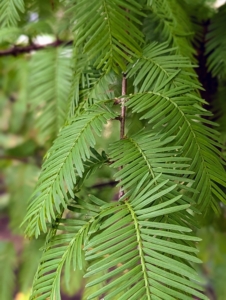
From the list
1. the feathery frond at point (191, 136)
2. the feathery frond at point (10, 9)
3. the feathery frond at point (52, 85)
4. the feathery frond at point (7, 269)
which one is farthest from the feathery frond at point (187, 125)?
the feathery frond at point (7, 269)

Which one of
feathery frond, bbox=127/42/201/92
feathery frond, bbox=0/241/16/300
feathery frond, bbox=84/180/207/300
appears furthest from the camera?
feathery frond, bbox=0/241/16/300

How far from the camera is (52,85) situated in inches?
24.5

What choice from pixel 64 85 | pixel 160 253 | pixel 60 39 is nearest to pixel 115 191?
pixel 64 85

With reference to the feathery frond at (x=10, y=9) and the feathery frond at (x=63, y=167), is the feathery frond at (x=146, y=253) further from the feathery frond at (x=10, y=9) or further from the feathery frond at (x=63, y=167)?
the feathery frond at (x=10, y=9)

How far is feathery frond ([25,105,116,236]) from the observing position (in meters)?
0.28

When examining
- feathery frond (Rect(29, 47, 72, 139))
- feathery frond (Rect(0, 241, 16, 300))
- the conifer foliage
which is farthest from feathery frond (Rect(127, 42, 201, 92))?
feathery frond (Rect(0, 241, 16, 300))

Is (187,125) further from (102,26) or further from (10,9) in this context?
(10,9)

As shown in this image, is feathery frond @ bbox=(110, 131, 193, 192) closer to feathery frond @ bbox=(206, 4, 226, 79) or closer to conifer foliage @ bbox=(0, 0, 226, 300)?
conifer foliage @ bbox=(0, 0, 226, 300)

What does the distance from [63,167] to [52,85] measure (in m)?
0.37

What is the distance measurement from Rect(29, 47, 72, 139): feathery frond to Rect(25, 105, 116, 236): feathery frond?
11.5 inches

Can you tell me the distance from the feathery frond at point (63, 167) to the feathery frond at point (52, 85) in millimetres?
292

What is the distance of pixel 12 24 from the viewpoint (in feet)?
1.24

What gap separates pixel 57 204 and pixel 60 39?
49 centimetres

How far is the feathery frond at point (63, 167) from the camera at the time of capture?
0.28 m
